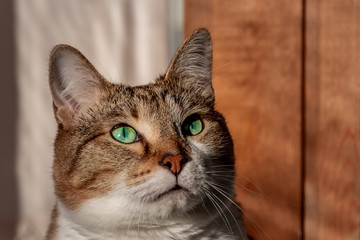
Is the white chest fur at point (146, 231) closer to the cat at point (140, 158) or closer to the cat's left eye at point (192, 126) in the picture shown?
the cat at point (140, 158)

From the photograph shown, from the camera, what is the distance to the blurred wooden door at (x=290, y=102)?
7.22 ft

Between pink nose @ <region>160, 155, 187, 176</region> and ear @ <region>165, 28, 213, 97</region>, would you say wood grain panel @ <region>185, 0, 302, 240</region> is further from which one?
pink nose @ <region>160, 155, 187, 176</region>

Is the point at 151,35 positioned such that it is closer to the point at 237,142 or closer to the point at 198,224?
the point at 237,142

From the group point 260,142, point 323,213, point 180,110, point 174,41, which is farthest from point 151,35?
point 323,213

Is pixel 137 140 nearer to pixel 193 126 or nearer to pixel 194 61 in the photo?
pixel 193 126

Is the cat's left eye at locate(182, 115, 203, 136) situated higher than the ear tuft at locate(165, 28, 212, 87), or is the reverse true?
the ear tuft at locate(165, 28, 212, 87)

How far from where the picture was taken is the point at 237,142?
222cm

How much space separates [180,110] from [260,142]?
798 millimetres

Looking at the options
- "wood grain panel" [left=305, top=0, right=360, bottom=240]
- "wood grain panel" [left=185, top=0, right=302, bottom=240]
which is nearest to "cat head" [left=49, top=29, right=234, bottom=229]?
"wood grain panel" [left=185, top=0, right=302, bottom=240]

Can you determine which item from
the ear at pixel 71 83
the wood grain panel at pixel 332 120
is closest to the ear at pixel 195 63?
the ear at pixel 71 83

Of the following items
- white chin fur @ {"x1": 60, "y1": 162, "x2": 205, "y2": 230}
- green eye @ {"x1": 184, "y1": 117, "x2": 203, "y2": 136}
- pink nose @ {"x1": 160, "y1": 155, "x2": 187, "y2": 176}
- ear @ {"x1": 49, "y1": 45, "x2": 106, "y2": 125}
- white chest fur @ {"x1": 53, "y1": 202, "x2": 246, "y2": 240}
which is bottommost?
white chest fur @ {"x1": 53, "y1": 202, "x2": 246, "y2": 240}

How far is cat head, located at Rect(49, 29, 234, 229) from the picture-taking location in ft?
4.37

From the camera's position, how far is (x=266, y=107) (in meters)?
2.23

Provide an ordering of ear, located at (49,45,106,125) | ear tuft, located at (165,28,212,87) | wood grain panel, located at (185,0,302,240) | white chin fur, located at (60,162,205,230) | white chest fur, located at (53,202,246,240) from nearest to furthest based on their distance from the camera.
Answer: white chin fur, located at (60,162,205,230)
white chest fur, located at (53,202,246,240)
ear, located at (49,45,106,125)
ear tuft, located at (165,28,212,87)
wood grain panel, located at (185,0,302,240)
